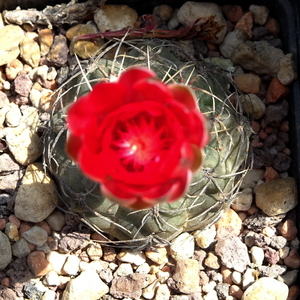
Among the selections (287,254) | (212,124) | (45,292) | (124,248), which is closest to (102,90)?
(212,124)

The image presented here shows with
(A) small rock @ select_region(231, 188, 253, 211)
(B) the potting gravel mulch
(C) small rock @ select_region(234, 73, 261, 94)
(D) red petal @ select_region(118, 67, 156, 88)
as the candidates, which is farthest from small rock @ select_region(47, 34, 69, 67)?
(D) red petal @ select_region(118, 67, 156, 88)

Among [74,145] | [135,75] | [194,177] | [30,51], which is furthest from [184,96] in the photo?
[30,51]

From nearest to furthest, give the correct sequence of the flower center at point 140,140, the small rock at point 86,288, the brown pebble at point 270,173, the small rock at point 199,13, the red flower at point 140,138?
the red flower at point 140,138 < the flower center at point 140,140 < the small rock at point 86,288 < the brown pebble at point 270,173 < the small rock at point 199,13

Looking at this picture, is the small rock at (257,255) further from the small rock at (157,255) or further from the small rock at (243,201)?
the small rock at (157,255)

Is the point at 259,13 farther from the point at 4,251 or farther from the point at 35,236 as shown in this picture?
the point at 4,251

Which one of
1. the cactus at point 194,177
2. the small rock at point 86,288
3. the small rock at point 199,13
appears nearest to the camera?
the cactus at point 194,177

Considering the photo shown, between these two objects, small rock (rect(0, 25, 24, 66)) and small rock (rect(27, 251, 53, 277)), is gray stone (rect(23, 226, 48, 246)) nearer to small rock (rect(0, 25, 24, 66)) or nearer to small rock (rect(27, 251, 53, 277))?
small rock (rect(27, 251, 53, 277))

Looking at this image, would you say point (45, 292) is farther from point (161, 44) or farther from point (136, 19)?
point (136, 19)

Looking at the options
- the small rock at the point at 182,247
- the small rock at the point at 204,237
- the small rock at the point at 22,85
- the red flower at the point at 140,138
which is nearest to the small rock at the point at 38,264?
the small rock at the point at 182,247
